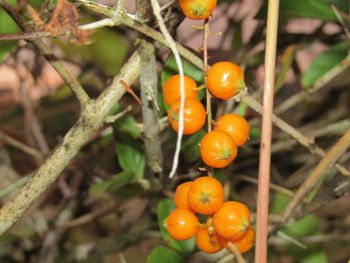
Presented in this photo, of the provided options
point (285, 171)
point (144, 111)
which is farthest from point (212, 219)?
point (285, 171)

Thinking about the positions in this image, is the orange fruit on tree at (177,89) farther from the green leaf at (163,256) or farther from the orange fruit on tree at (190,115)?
the green leaf at (163,256)

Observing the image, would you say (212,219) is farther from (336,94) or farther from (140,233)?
(336,94)

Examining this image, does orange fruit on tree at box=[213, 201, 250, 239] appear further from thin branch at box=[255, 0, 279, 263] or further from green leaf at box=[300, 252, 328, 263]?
green leaf at box=[300, 252, 328, 263]

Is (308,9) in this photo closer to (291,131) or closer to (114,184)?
(291,131)

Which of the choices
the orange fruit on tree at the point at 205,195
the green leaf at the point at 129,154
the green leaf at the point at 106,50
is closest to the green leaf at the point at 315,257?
the green leaf at the point at 129,154

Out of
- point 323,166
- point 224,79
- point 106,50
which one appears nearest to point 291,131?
point 323,166

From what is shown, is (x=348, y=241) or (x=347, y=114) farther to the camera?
(x=347, y=114)
